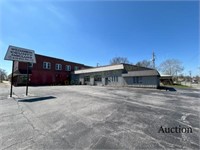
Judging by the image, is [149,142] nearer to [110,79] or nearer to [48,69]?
[110,79]

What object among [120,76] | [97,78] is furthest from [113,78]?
[97,78]

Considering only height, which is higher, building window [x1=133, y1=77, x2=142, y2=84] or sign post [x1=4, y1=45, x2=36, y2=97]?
sign post [x1=4, y1=45, x2=36, y2=97]

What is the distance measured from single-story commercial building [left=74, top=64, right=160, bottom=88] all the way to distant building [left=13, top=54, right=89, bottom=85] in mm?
4253

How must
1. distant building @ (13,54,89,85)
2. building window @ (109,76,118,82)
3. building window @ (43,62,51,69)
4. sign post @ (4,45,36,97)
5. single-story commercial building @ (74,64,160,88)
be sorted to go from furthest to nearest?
1. building window @ (43,62,51,69)
2. distant building @ (13,54,89,85)
3. building window @ (109,76,118,82)
4. single-story commercial building @ (74,64,160,88)
5. sign post @ (4,45,36,97)

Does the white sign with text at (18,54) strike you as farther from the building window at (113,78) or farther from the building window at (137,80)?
the building window at (137,80)

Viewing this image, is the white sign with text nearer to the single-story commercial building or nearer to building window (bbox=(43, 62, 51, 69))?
the single-story commercial building

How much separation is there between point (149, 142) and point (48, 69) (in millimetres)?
29572

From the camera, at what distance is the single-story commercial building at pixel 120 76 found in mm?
17302

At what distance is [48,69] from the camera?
27.7m

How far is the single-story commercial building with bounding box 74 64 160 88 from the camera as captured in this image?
681 inches

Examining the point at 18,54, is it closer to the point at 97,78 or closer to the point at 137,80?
the point at 97,78

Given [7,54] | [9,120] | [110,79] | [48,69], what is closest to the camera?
[9,120]

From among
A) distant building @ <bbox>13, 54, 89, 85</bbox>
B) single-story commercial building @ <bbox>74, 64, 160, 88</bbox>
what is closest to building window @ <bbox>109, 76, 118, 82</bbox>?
single-story commercial building @ <bbox>74, 64, 160, 88</bbox>

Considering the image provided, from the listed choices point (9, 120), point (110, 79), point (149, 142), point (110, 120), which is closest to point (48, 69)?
point (110, 79)
